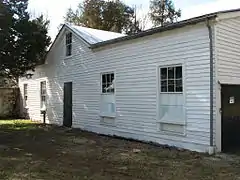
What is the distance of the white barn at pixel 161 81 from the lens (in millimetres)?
9568

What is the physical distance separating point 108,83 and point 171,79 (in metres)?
3.88

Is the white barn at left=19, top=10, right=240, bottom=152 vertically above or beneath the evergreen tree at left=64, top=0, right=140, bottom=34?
beneath

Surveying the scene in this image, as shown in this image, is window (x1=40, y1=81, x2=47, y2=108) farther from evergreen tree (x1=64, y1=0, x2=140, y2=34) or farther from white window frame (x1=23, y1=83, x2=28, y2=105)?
evergreen tree (x1=64, y1=0, x2=140, y2=34)

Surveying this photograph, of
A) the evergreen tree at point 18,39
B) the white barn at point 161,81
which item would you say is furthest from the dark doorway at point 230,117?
the evergreen tree at point 18,39

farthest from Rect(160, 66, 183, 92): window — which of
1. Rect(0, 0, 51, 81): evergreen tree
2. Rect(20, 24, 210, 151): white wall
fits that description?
Rect(0, 0, 51, 81): evergreen tree

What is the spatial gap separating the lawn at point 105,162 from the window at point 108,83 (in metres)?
2.61

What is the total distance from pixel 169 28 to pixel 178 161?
4.18 m

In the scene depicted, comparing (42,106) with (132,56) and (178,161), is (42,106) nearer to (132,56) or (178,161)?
(132,56)

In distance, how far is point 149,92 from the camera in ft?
38.1

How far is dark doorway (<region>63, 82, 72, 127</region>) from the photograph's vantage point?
56.6 feet

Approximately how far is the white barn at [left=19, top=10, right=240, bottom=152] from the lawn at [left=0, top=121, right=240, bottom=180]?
0.77 metres

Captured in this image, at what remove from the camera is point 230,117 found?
1012 centimetres

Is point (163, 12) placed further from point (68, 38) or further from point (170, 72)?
point (170, 72)

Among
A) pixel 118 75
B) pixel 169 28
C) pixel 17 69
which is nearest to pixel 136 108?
pixel 118 75
